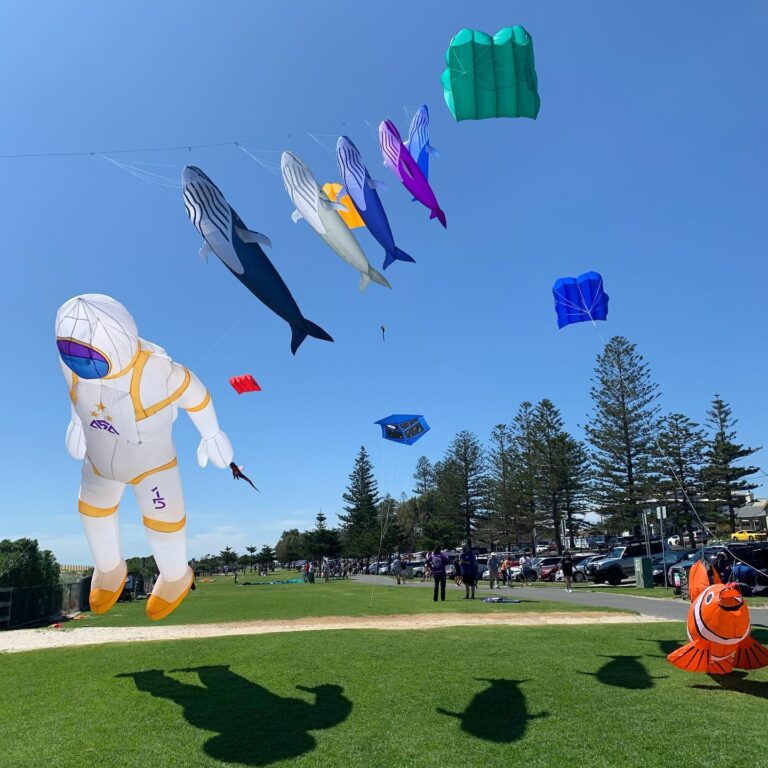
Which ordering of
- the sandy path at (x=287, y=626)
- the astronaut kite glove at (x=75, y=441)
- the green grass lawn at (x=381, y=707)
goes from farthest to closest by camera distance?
the sandy path at (x=287, y=626), the astronaut kite glove at (x=75, y=441), the green grass lawn at (x=381, y=707)

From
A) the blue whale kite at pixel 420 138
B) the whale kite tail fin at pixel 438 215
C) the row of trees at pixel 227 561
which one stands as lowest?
the row of trees at pixel 227 561

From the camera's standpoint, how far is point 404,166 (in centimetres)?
946

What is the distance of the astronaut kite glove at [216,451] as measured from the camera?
25.3 feet

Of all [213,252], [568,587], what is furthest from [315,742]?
[568,587]

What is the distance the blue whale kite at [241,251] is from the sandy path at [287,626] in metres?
→ 7.45

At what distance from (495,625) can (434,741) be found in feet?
22.0

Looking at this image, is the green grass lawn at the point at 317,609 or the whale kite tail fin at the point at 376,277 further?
the green grass lawn at the point at 317,609

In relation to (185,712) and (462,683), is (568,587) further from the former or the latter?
(185,712)

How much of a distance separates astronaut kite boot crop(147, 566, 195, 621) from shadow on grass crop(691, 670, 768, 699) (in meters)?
→ 6.35

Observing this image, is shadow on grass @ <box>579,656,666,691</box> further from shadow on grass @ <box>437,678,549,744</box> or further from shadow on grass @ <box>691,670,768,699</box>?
shadow on grass @ <box>437,678,549,744</box>

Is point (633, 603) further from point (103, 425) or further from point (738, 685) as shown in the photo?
point (103, 425)

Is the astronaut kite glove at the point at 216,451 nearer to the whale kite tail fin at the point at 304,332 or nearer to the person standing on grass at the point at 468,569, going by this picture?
the whale kite tail fin at the point at 304,332

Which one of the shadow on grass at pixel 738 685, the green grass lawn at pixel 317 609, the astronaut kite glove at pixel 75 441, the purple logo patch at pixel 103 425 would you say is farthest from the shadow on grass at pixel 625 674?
the astronaut kite glove at pixel 75 441

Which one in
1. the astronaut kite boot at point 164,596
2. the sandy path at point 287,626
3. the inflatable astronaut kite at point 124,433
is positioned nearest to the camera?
the inflatable astronaut kite at point 124,433
